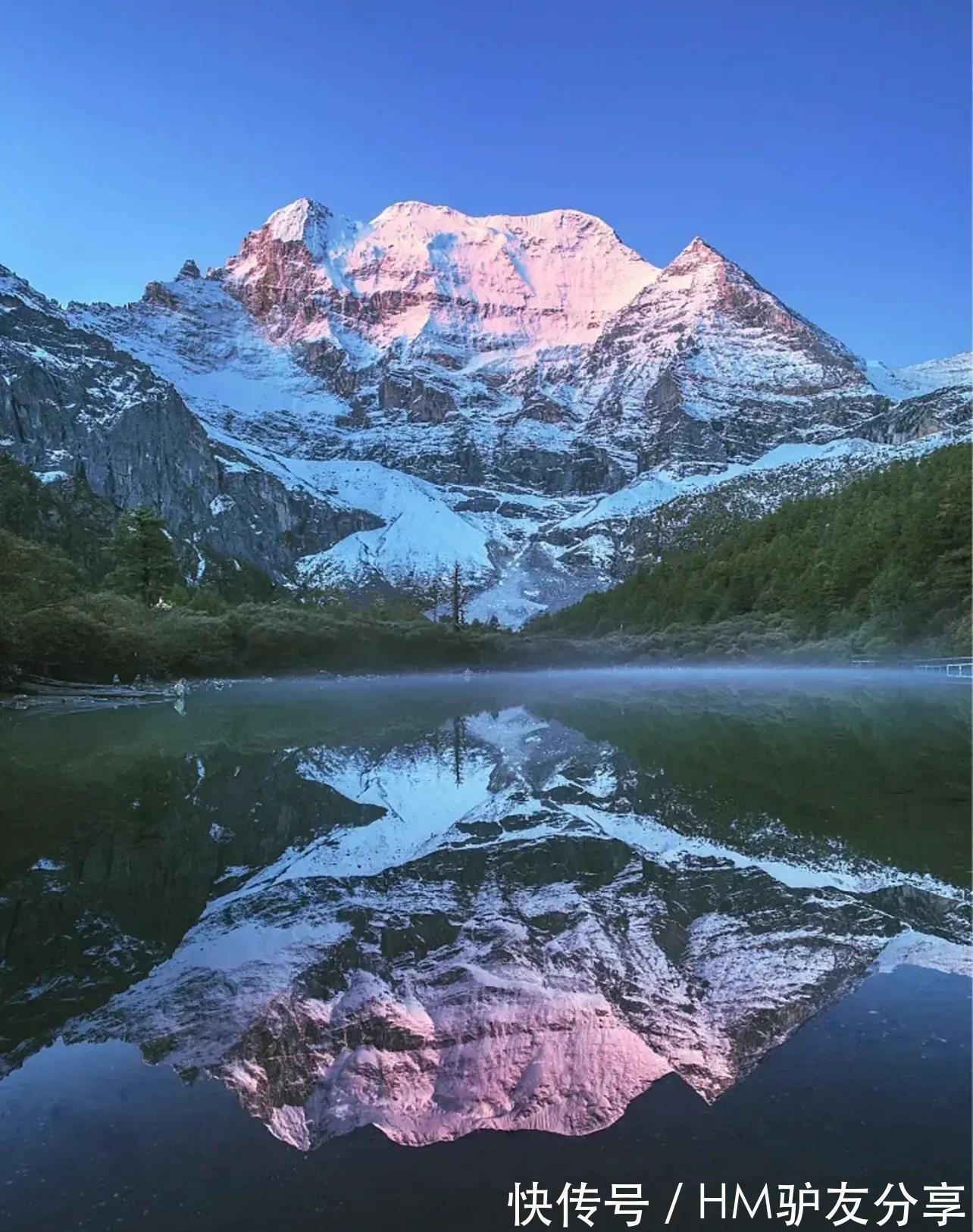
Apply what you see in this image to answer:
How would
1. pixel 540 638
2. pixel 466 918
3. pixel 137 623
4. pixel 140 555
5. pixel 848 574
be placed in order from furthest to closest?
pixel 540 638
pixel 848 574
pixel 140 555
pixel 137 623
pixel 466 918

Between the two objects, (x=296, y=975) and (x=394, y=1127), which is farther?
(x=296, y=975)

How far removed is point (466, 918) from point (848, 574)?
6642 cm

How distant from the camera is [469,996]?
5.92m

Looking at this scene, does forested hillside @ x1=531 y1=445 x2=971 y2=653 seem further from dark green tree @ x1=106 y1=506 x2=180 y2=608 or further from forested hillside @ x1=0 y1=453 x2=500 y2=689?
dark green tree @ x1=106 y1=506 x2=180 y2=608

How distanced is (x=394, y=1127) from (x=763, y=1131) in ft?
5.96

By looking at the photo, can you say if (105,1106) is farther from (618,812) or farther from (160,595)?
(160,595)

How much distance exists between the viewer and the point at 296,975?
20.6ft

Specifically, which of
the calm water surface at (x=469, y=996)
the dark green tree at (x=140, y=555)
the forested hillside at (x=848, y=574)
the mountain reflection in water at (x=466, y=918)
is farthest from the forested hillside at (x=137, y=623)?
the forested hillside at (x=848, y=574)

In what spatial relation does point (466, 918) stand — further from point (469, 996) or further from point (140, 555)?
point (140, 555)

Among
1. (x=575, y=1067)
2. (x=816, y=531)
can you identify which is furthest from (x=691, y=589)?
(x=575, y=1067)

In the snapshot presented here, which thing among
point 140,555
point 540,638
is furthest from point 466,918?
point 540,638

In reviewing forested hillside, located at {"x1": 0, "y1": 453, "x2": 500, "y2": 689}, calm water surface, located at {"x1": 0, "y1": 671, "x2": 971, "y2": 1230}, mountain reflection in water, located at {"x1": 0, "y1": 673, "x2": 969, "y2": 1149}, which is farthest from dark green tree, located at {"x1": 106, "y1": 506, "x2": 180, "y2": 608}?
calm water surface, located at {"x1": 0, "y1": 671, "x2": 971, "y2": 1230}

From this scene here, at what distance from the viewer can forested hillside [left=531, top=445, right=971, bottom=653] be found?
53594mm

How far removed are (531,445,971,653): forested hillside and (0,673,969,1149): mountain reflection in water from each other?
137ft
